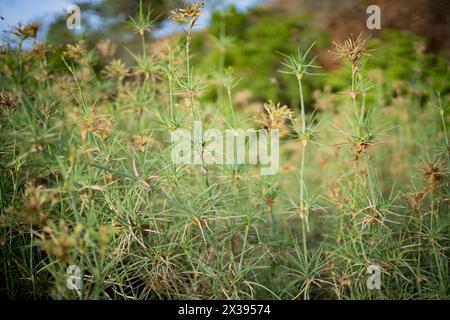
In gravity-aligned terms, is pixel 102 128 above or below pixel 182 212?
above

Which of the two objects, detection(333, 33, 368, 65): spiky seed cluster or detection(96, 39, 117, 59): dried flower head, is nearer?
detection(333, 33, 368, 65): spiky seed cluster

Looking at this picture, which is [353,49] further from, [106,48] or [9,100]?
[106,48]

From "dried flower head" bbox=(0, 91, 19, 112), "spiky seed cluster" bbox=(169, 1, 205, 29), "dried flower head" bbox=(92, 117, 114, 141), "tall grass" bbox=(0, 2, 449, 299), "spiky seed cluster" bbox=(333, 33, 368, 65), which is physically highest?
"spiky seed cluster" bbox=(169, 1, 205, 29)

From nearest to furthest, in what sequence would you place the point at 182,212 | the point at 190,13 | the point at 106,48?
the point at 190,13
the point at 182,212
the point at 106,48

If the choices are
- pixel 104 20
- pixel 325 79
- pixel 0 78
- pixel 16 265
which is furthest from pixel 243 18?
pixel 16 265

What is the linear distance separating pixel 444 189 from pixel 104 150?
61.0 inches

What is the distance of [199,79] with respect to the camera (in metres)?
1.63

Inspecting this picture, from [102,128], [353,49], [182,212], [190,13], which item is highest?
[190,13]

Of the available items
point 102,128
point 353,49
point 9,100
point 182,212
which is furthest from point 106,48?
point 353,49

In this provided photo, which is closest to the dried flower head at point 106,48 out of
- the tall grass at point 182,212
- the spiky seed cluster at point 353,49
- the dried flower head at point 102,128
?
the tall grass at point 182,212

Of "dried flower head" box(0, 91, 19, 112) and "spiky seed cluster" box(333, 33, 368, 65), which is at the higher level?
"spiky seed cluster" box(333, 33, 368, 65)

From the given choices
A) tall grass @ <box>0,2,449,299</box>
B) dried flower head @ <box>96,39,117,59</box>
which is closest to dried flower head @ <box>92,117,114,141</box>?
tall grass @ <box>0,2,449,299</box>

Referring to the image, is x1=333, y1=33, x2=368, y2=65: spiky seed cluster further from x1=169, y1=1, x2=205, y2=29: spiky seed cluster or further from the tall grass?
x1=169, y1=1, x2=205, y2=29: spiky seed cluster
